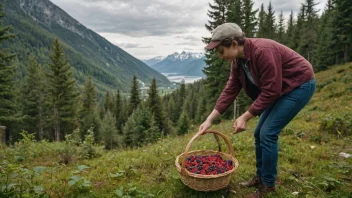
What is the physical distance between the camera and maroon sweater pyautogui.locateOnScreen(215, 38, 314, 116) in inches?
129

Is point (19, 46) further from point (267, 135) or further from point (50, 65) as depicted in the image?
point (267, 135)

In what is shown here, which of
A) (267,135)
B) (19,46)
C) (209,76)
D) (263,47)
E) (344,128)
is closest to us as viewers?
(263,47)

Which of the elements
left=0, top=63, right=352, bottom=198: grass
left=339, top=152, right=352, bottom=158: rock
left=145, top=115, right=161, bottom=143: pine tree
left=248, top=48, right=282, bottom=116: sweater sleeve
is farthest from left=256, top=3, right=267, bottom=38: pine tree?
left=248, top=48, right=282, bottom=116: sweater sleeve

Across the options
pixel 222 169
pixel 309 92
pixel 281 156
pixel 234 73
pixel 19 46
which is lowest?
Answer: pixel 281 156

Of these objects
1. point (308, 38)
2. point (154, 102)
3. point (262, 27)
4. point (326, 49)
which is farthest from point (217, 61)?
point (308, 38)

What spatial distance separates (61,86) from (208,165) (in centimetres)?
3195

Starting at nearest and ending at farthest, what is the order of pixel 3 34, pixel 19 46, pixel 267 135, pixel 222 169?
pixel 267 135 < pixel 222 169 < pixel 3 34 < pixel 19 46

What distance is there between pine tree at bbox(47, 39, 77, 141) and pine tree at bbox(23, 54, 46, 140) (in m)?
7.18

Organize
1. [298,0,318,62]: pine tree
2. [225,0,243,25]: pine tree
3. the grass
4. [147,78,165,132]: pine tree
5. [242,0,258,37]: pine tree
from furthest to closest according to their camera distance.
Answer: [298,0,318,62]: pine tree
[147,78,165,132]: pine tree
[242,0,258,37]: pine tree
[225,0,243,25]: pine tree
the grass

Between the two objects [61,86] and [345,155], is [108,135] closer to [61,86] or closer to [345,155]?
[61,86]

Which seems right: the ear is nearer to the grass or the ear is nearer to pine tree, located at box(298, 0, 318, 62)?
the grass

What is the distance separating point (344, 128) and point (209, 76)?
2149cm

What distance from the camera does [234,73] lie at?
13.5 feet

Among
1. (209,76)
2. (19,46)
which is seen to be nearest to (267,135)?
(209,76)
